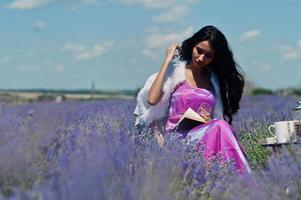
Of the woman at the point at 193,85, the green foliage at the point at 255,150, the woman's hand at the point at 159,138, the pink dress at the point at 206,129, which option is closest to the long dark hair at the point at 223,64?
the woman at the point at 193,85

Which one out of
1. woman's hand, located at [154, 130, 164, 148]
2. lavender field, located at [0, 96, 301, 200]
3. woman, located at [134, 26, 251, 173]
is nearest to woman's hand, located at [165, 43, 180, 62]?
woman, located at [134, 26, 251, 173]

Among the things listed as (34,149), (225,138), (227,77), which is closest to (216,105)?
(227,77)

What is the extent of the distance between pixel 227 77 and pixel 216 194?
8.26 feet

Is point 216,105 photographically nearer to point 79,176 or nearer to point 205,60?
point 205,60

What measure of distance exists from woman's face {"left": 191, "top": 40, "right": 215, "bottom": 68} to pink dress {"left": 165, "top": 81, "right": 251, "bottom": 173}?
0.68ft

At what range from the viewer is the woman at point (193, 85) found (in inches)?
188

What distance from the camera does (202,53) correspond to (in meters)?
4.74

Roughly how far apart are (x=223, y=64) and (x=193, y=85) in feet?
0.90

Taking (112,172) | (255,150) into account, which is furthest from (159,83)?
(112,172)

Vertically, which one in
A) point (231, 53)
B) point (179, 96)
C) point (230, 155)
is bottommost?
point (230, 155)

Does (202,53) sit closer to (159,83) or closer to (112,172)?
(159,83)

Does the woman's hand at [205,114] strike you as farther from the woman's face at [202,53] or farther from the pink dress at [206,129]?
the woman's face at [202,53]

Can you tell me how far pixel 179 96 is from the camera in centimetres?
484

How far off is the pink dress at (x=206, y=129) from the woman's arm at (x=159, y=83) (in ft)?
0.50
